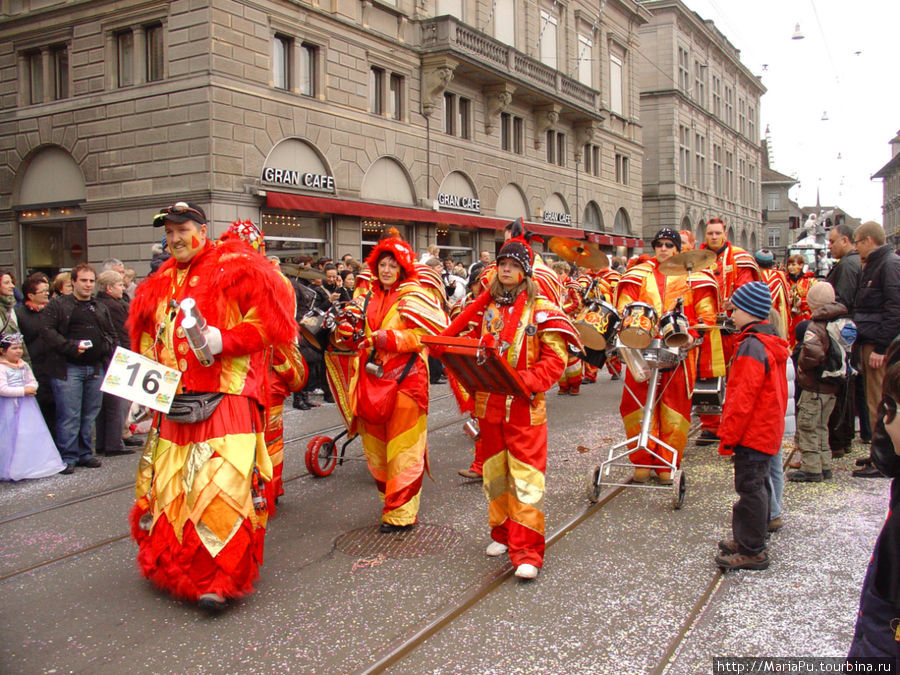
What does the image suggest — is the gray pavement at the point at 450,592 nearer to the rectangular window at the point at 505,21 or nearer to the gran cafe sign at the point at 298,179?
the gran cafe sign at the point at 298,179

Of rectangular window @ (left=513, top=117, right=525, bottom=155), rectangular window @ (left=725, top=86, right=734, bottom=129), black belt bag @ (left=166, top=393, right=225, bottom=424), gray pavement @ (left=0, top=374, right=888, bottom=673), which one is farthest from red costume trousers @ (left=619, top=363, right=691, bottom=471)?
rectangular window @ (left=725, top=86, right=734, bottom=129)

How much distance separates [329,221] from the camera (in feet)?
64.4

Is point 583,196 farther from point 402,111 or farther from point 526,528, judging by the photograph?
point 526,528

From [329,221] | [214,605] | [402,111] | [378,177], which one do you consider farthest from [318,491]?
[402,111]

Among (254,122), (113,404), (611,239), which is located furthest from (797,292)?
(611,239)

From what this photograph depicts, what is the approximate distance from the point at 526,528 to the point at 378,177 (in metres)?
17.7

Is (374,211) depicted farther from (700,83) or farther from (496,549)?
(700,83)

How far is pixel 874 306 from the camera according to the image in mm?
6809

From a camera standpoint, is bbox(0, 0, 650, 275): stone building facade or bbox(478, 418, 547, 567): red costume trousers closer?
bbox(478, 418, 547, 567): red costume trousers

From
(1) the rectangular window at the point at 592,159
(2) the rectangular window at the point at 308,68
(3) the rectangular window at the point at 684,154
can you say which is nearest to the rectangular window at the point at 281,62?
(2) the rectangular window at the point at 308,68

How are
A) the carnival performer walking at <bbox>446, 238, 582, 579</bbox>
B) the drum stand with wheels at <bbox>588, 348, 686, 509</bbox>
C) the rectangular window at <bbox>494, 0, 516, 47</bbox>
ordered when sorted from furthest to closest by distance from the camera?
the rectangular window at <bbox>494, 0, 516, 47</bbox> → the drum stand with wheels at <bbox>588, 348, 686, 509</bbox> → the carnival performer walking at <bbox>446, 238, 582, 579</bbox>

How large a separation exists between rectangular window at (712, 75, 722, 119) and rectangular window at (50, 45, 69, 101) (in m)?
46.0

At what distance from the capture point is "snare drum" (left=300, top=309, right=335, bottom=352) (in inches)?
229

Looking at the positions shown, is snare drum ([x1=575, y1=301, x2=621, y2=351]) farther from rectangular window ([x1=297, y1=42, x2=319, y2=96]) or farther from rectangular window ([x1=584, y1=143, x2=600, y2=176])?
rectangular window ([x1=584, y1=143, x2=600, y2=176])
